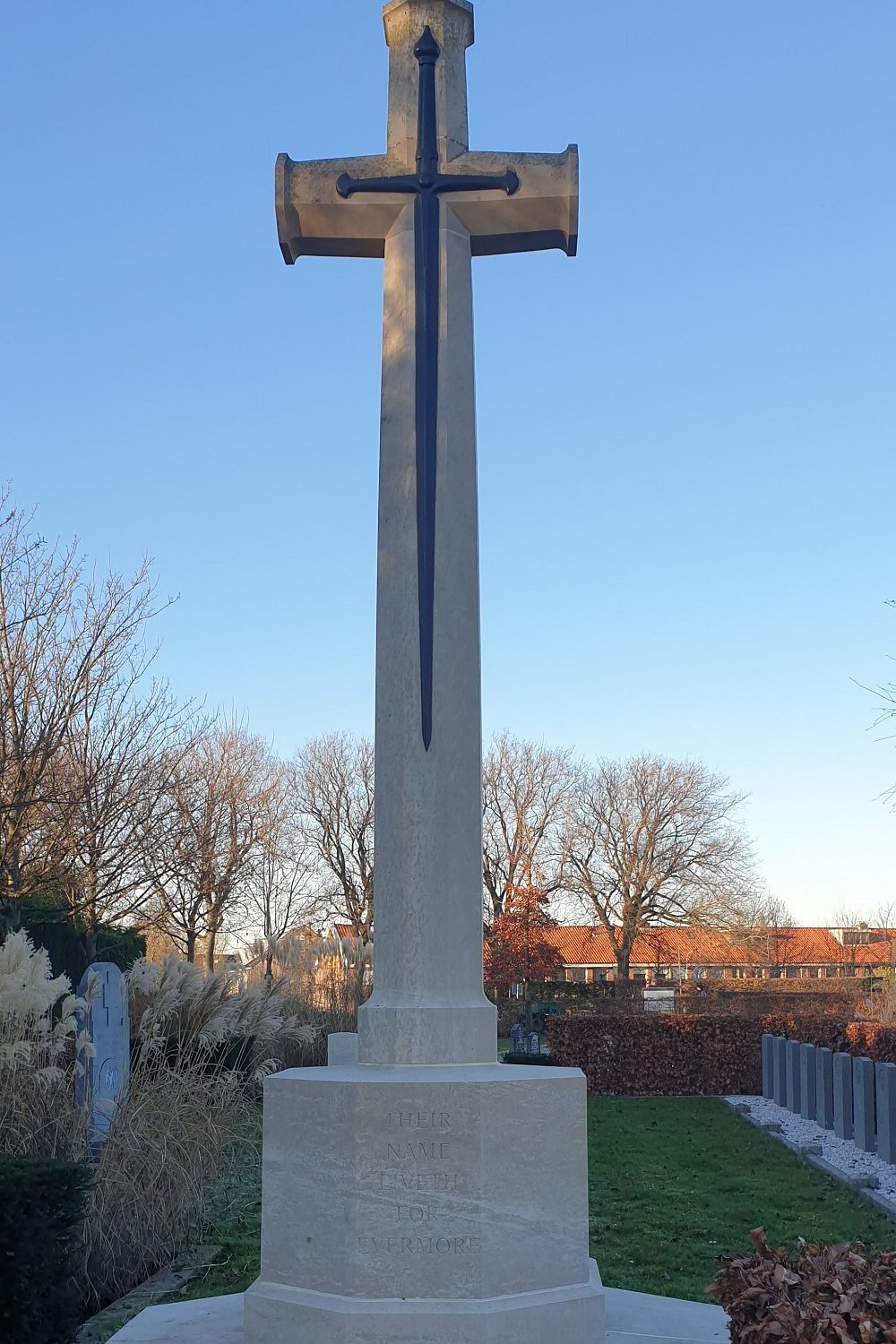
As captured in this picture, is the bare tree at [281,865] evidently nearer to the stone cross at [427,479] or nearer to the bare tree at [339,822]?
the bare tree at [339,822]

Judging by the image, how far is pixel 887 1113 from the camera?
11.7 metres

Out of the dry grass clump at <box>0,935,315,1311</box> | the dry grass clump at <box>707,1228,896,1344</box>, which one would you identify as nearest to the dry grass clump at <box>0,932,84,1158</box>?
the dry grass clump at <box>0,935,315,1311</box>

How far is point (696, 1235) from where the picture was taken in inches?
331

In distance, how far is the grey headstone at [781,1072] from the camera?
17750 millimetres

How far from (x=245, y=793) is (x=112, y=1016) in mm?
25406

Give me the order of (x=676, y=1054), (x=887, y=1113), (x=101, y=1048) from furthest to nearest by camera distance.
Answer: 1. (x=676, y=1054)
2. (x=887, y=1113)
3. (x=101, y=1048)

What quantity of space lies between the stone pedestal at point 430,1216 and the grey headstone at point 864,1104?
927 cm

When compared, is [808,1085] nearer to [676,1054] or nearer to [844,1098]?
[844,1098]

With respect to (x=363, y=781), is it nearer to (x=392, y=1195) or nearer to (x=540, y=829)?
(x=540, y=829)

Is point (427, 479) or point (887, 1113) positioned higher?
point (427, 479)

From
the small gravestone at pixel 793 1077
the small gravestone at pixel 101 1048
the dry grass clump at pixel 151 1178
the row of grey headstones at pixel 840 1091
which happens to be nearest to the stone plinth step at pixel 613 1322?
the dry grass clump at pixel 151 1178

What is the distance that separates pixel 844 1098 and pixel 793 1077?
11.3 ft

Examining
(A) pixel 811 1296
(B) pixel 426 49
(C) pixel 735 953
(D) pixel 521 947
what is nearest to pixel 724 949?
(C) pixel 735 953

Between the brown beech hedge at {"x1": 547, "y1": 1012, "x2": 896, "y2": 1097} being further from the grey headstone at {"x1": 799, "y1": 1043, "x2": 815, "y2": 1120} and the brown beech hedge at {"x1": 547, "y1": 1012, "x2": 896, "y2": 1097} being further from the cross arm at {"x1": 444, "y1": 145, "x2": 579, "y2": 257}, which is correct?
the cross arm at {"x1": 444, "y1": 145, "x2": 579, "y2": 257}
